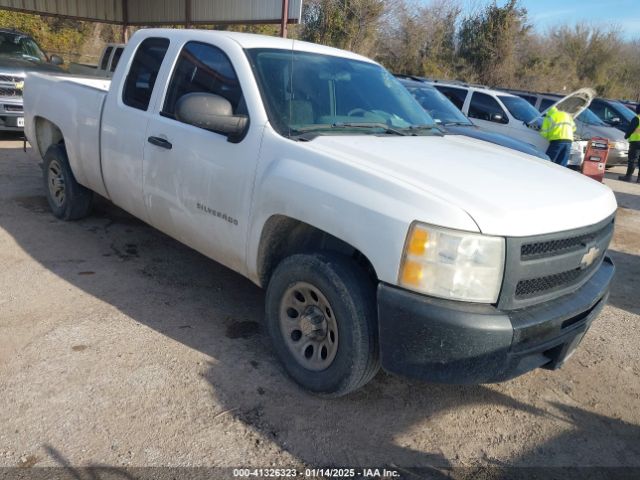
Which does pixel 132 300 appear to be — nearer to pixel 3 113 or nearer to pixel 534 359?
pixel 534 359

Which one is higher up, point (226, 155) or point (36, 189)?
point (226, 155)

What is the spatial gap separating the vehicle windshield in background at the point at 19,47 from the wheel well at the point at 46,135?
6.26m

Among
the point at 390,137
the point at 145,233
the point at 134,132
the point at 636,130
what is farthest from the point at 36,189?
the point at 636,130

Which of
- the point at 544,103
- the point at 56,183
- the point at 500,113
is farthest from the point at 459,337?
the point at 544,103

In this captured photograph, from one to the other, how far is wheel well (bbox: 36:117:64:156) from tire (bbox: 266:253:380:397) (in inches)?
144

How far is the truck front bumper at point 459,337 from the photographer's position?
2465 mm

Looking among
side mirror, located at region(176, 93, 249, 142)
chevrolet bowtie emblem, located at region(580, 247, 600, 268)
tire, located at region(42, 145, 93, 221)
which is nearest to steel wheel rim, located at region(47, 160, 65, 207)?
tire, located at region(42, 145, 93, 221)

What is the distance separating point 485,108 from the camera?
11.7 metres

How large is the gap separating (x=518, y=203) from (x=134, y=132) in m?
2.94

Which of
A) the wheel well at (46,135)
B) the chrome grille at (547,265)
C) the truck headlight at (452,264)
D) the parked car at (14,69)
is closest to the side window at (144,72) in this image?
the wheel well at (46,135)

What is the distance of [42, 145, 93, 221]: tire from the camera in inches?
214

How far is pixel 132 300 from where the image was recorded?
4.11 m

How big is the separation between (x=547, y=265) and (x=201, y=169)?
217 cm

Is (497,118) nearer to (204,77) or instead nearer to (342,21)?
(204,77)
